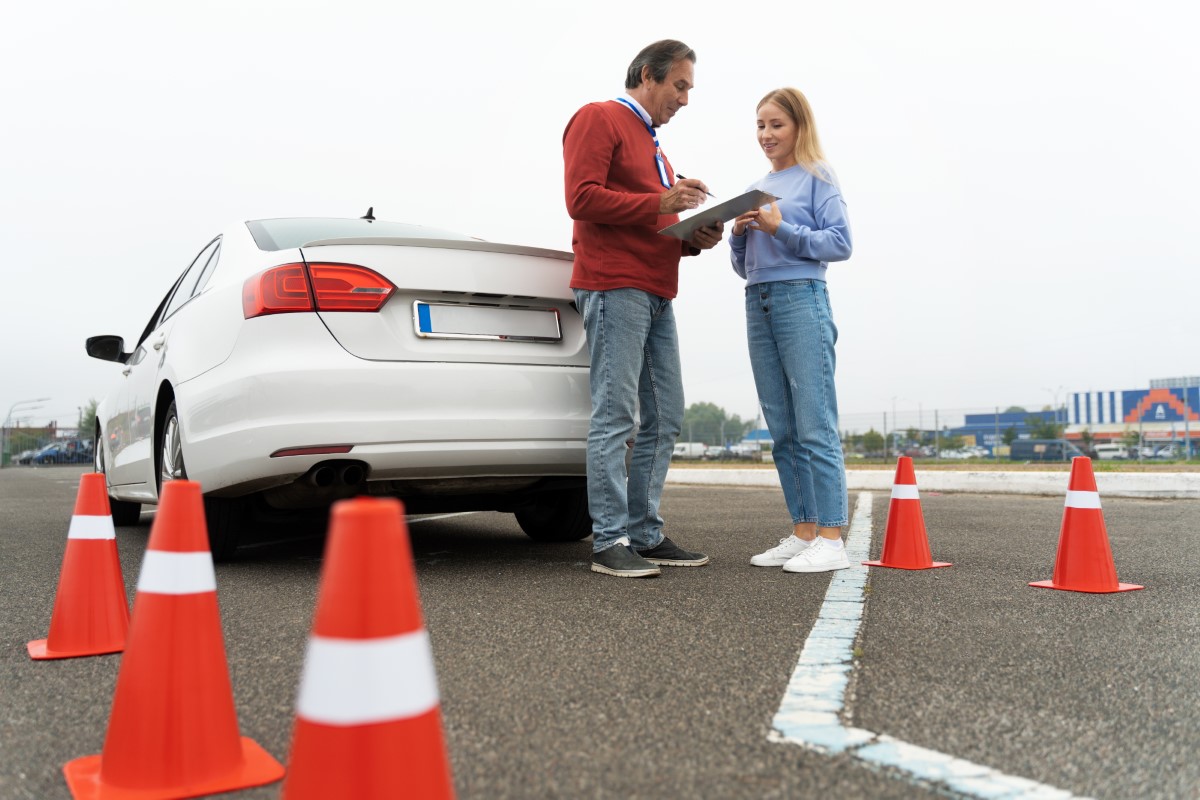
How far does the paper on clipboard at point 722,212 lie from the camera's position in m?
3.71

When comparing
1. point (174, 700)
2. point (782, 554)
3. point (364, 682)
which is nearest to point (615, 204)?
point (782, 554)

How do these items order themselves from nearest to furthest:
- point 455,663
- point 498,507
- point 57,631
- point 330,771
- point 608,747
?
point 330,771 < point 608,747 < point 455,663 < point 57,631 < point 498,507

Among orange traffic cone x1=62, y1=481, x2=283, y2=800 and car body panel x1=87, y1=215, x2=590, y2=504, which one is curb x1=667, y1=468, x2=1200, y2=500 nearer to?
car body panel x1=87, y1=215, x2=590, y2=504

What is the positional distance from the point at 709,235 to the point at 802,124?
2.19 feet

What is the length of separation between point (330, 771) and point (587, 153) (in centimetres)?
306

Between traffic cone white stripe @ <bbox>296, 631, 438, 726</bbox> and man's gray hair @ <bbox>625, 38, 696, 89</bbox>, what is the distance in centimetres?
334

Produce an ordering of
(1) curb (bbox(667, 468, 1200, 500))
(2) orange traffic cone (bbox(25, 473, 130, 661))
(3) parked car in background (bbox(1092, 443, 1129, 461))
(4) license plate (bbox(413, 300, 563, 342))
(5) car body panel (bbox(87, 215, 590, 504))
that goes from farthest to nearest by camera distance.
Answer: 1. (3) parked car in background (bbox(1092, 443, 1129, 461))
2. (1) curb (bbox(667, 468, 1200, 500))
3. (4) license plate (bbox(413, 300, 563, 342))
4. (5) car body panel (bbox(87, 215, 590, 504))
5. (2) orange traffic cone (bbox(25, 473, 130, 661))

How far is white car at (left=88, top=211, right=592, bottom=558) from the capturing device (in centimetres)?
361

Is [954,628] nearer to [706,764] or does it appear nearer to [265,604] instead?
[706,764]

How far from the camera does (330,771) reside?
1.28 m

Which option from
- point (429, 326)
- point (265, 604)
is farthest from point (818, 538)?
point (265, 604)

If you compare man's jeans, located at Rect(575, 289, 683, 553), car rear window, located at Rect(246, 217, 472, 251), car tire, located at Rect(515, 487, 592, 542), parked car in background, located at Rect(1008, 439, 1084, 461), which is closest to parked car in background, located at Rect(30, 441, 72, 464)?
parked car in background, located at Rect(1008, 439, 1084, 461)

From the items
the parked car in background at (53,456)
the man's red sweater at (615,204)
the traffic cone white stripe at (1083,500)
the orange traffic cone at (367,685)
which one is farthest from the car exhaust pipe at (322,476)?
the parked car in background at (53,456)

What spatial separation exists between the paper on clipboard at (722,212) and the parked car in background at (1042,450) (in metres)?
35.3
